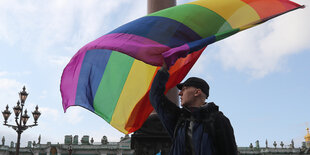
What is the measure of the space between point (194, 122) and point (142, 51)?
1.28 m

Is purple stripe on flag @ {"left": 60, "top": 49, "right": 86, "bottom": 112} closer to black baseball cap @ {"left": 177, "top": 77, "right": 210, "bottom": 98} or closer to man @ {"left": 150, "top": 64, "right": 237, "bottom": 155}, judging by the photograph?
man @ {"left": 150, "top": 64, "right": 237, "bottom": 155}

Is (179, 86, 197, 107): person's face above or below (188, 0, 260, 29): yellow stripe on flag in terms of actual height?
below

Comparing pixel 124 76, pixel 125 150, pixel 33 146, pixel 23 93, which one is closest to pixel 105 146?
pixel 125 150

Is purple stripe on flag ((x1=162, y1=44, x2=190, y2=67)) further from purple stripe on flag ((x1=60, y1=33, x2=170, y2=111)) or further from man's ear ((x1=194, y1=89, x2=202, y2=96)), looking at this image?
man's ear ((x1=194, y1=89, x2=202, y2=96))

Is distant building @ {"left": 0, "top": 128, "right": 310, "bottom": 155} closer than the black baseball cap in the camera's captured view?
No

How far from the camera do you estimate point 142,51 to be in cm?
362

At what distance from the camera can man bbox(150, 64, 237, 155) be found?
2.48 metres

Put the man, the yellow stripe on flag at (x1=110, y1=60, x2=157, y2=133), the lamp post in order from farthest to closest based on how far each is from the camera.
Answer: the lamp post, the yellow stripe on flag at (x1=110, y1=60, x2=157, y2=133), the man

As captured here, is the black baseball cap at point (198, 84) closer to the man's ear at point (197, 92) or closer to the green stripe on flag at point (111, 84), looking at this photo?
the man's ear at point (197, 92)

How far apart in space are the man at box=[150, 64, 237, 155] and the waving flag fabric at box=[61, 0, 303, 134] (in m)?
0.56

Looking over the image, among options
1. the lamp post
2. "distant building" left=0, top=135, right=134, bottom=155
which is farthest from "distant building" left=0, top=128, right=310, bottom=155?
the lamp post

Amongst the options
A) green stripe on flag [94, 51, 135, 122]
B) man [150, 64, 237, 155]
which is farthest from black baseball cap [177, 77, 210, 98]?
green stripe on flag [94, 51, 135, 122]

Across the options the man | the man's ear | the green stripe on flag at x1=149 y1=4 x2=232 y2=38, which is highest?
the green stripe on flag at x1=149 y1=4 x2=232 y2=38

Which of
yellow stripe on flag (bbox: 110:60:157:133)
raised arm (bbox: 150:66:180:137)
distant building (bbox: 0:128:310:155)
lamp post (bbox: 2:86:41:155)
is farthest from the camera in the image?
distant building (bbox: 0:128:310:155)
